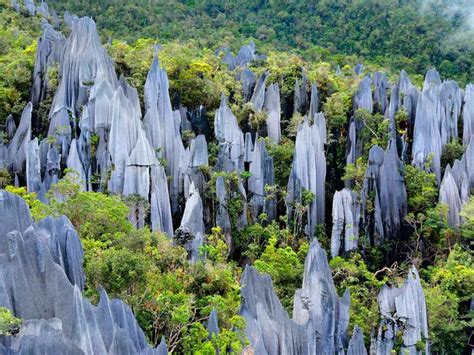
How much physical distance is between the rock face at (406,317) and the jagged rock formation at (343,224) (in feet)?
17.3

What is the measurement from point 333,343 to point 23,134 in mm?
12622

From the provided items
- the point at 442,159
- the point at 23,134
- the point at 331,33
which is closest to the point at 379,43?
the point at 331,33

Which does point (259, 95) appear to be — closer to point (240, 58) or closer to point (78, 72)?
point (240, 58)

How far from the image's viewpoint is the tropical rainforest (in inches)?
586

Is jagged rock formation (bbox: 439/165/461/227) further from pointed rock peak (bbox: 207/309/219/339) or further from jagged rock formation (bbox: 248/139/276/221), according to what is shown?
pointed rock peak (bbox: 207/309/219/339)

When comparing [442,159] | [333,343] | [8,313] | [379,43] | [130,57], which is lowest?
[333,343]

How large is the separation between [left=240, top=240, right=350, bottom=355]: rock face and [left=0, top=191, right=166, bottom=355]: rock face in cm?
295

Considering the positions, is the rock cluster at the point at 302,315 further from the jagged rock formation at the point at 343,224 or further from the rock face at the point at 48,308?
the jagged rock formation at the point at 343,224

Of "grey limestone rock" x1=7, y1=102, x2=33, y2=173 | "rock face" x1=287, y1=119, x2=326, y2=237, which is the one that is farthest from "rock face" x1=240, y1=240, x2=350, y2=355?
"grey limestone rock" x1=7, y1=102, x2=33, y2=173

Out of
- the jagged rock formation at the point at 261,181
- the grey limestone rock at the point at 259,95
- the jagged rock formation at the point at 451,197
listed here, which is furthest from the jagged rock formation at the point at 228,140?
the jagged rock formation at the point at 451,197

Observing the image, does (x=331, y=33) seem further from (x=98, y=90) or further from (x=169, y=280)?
(x=169, y=280)

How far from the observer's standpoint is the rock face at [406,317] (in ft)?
59.0

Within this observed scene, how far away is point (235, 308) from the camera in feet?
54.6

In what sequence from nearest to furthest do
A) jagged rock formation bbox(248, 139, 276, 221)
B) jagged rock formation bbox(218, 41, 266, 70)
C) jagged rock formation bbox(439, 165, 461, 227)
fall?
1. jagged rock formation bbox(439, 165, 461, 227)
2. jagged rock formation bbox(248, 139, 276, 221)
3. jagged rock formation bbox(218, 41, 266, 70)
